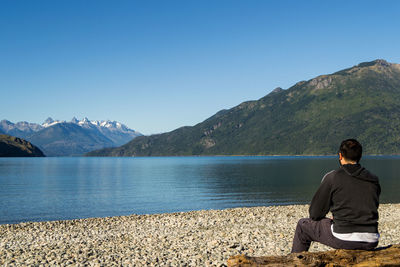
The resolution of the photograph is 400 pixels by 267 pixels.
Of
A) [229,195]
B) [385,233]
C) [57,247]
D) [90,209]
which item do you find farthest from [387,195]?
[57,247]

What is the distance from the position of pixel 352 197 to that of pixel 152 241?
14642 millimetres

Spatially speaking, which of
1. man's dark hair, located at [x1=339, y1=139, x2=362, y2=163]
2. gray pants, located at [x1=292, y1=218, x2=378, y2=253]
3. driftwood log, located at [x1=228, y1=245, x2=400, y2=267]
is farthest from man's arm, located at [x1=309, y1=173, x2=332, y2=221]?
driftwood log, located at [x1=228, y1=245, x2=400, y2=267]

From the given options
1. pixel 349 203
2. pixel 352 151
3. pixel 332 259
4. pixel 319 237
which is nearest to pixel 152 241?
pixel 319 237

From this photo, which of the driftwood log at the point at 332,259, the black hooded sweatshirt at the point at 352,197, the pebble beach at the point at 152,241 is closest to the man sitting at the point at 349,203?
the black hooded sweatshirt at the point at 352,197

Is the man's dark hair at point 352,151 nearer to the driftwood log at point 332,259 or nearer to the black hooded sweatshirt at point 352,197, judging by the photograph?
the black hooded sweatshirt at point 352,197

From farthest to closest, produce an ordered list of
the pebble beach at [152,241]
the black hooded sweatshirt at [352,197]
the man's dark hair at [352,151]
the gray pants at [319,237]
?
1. the pebble beach at [152,241]
2. the gray pants at [319,237]
3. the man's dark hair at [352,151]
4. the black hooded sweatshirt at [352,197]

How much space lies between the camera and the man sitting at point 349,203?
784 centimetres

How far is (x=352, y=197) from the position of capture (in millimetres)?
7852

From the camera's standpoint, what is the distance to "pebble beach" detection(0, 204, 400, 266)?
15.9 m

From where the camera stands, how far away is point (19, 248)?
63.5 feet

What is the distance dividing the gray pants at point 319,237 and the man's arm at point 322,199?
0.29 meters

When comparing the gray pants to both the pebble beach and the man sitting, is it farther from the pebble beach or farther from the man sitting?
the pebble beach

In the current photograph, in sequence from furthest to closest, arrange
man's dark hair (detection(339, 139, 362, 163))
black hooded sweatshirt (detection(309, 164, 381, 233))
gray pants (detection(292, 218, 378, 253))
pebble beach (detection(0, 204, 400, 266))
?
pebble beach (detection(0, 204, 400, 266)) < gray pants (detection(292, 218, 378, 253)) < man's dark hair (detection(339, 139, 362, 163)) < black hooded sweatshirt (detection(309, 164, 381, 233))

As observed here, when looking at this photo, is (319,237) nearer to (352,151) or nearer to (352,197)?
(352,197)
